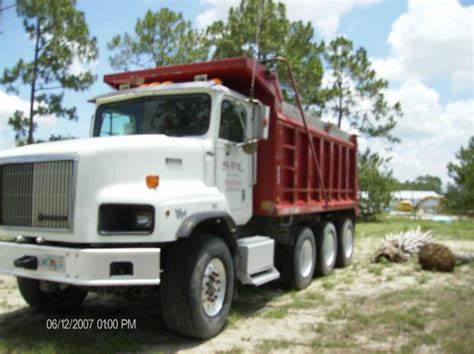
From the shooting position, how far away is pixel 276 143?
7.28 metres

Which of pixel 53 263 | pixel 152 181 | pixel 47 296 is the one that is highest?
pixel 152 181

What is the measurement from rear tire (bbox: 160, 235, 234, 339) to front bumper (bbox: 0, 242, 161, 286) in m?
0.33

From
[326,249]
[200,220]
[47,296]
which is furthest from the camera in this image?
[326,249]

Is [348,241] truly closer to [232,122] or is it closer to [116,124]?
[232,122]

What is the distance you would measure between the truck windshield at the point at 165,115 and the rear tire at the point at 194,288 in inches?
57.0

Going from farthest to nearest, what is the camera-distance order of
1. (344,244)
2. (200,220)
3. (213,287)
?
(344,244) < (213,287) < (200,220)

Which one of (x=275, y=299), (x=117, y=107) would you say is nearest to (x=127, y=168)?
(x=117, y=107)

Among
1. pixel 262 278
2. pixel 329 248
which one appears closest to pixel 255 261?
pixel 262 278

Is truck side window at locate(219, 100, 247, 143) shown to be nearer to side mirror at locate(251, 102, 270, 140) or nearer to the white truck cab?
the white truck cab

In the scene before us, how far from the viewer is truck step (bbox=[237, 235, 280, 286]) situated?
627 cm

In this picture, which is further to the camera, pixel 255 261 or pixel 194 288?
pixel 255 261

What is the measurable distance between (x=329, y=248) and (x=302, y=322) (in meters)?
4.05

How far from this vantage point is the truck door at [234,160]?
6.31m

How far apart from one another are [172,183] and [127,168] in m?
0.55
